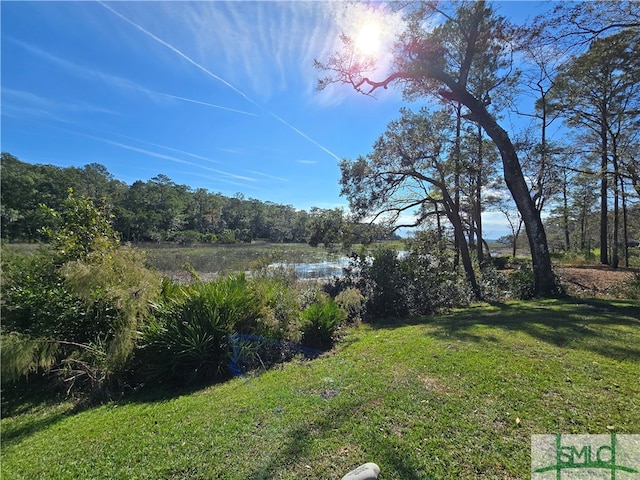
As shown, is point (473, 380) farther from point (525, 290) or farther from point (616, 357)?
point (525, 290)

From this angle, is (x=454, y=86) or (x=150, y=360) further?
(x=454, y=86)

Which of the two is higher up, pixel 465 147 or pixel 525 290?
pixel 465 147

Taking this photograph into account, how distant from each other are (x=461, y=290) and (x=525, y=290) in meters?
1.96

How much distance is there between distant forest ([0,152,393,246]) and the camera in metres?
13.8

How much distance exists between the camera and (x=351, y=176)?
1254 centimetres

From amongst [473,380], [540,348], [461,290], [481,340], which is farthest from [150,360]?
[461,290]

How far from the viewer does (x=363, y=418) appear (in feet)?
8.94

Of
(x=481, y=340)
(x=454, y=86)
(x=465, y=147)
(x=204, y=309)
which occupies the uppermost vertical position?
(x=454, y=86)

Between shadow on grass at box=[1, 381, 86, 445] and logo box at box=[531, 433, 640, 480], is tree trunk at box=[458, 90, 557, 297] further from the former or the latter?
shadow on grass at box=[1, 381, 86, 445]

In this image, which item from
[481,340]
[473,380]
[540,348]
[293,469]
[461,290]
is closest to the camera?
[293,469]

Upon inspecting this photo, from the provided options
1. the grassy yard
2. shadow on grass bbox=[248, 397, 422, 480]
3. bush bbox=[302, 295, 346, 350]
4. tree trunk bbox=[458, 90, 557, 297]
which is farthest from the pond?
tree trunk bbox=[458, 90, 557, 297]

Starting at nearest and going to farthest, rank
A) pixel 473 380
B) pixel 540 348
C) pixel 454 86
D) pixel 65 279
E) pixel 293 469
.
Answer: pixel 293 469 → pixel 473 380 → pixel 540 348 → pixel 65 279 → pixel 454 86

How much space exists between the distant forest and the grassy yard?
952 cm

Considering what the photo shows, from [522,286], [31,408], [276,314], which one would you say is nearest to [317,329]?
[276,314]
